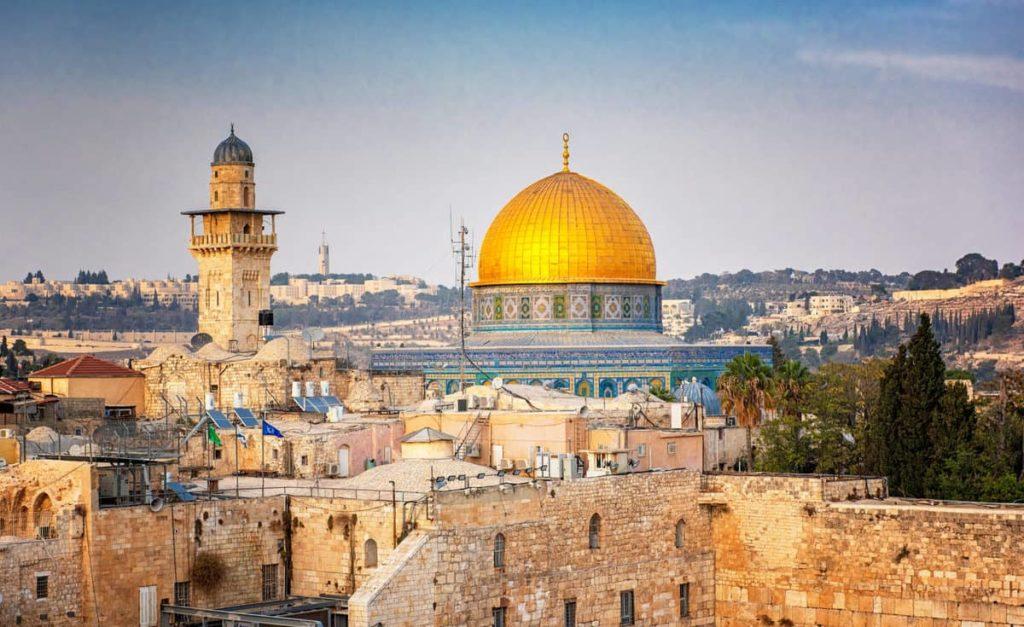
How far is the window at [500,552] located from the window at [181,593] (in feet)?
12.6

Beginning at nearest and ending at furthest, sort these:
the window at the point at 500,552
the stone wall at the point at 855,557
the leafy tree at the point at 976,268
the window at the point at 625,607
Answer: the window at the point at 500,552 → the stone wall at the point at 855,557 → the window at the point at 625,607 → the leafy tree at the point at 976,268

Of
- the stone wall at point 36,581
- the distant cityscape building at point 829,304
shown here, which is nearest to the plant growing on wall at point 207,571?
the stone wall at point 36,581

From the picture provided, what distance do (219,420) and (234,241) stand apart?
1337 centimetres

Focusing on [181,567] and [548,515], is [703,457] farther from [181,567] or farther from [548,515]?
[181,567]

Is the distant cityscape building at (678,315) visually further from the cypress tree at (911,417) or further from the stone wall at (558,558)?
the stone wall at (558,558)

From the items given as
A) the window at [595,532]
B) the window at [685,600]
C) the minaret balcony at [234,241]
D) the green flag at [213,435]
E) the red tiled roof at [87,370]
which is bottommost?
the window at [685,600]

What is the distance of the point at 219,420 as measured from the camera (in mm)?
31219

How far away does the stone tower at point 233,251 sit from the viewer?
4412 centimetres

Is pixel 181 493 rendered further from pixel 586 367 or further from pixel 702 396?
pixel 586 367

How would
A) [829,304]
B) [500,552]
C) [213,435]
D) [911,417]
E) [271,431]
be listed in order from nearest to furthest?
[500,552] → [213,435] → [271,431] → [911,417] → [829,304]

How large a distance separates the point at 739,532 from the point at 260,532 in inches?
268

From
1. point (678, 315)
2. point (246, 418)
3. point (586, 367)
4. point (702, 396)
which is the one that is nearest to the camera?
point (246, 418)

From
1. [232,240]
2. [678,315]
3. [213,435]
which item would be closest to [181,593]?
[213,435]

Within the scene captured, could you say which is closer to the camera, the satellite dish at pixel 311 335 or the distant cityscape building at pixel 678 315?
the satellite dish at pixel 311 335
